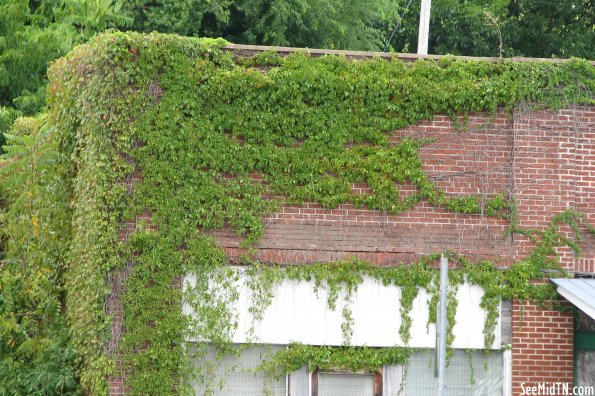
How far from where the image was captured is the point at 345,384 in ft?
41.6

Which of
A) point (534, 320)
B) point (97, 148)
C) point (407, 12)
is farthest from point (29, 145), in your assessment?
point (407, 12)

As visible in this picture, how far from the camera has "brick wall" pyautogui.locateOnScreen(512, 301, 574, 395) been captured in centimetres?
1265

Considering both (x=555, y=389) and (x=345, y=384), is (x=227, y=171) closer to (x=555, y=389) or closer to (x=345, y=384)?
(x=345, y=384)

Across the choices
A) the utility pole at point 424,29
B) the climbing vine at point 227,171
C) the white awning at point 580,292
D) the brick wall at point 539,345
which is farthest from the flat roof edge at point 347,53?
the utility pole at point 424,29

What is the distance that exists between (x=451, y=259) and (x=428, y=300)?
2.10ft

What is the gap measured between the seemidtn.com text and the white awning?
1.23 meters

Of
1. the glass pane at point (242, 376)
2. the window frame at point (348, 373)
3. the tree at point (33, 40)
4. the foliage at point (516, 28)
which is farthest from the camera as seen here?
the foliage at point (516, 28)

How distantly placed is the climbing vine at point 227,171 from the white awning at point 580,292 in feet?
1.15

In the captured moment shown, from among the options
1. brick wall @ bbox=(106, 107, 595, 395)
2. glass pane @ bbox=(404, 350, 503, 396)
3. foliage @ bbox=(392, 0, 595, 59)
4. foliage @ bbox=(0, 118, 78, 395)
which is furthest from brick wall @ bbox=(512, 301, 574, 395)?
foliage @ bbox=(392, 0, 595, 59)

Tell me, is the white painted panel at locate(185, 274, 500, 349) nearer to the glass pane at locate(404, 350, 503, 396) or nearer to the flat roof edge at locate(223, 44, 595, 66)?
the glass pane at locate(404, 350, 503, 396)

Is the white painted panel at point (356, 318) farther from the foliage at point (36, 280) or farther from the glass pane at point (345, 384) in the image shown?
the foliage at point (36, 280)

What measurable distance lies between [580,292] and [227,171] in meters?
4.82

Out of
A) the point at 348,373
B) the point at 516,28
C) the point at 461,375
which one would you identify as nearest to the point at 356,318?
the point at 348,373

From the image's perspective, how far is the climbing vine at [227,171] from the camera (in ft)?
40.6
